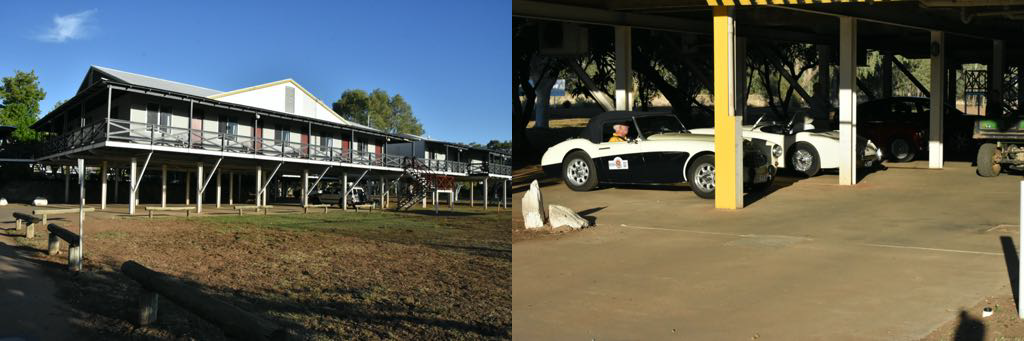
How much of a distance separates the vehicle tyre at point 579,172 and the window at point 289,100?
11.7 m

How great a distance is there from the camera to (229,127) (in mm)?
23250

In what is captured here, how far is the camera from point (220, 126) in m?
23.0

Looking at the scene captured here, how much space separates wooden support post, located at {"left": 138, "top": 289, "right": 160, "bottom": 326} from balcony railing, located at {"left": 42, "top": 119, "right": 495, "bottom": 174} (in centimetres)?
1135

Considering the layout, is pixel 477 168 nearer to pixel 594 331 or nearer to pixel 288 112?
pixel 288 112

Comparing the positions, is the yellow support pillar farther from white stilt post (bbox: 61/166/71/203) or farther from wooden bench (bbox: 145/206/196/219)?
white stilt post (bbox: 61/166/71/203)

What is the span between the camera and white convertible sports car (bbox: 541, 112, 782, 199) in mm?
12789

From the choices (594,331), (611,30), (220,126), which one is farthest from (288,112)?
(594,331)

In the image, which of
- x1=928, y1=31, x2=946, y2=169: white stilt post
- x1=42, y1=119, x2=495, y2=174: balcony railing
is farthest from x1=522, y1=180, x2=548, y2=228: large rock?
x1=928, y1=31, x2=946, y2=169: white stilt post

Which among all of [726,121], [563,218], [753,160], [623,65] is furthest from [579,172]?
[623,65]

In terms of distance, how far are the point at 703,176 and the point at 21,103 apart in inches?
568

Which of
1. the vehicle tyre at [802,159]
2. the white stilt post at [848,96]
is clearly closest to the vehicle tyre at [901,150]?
the white stilt post at [848,96]

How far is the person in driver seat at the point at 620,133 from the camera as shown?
42.3 feet

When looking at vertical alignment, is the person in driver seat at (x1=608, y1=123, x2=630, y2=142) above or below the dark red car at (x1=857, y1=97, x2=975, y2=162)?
below

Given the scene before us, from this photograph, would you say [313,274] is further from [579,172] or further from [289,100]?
[289,100]
